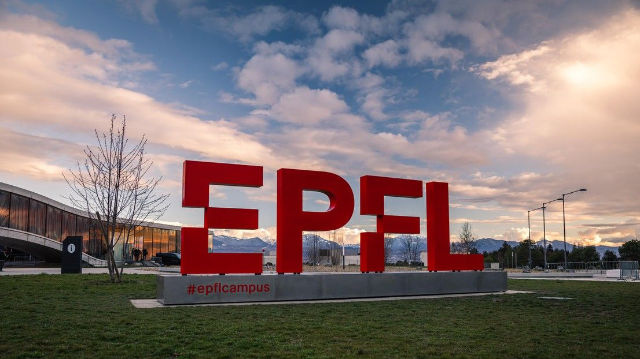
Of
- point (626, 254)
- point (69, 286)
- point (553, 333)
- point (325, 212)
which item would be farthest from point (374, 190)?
point (626, 254)

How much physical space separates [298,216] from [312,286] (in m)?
2.90

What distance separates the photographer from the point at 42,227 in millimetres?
59562

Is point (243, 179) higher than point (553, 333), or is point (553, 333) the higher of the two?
point (243, 179)

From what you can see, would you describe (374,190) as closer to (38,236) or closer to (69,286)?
(69,286)

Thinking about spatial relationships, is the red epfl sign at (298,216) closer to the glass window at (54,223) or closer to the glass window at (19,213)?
the glass window at (19,213)

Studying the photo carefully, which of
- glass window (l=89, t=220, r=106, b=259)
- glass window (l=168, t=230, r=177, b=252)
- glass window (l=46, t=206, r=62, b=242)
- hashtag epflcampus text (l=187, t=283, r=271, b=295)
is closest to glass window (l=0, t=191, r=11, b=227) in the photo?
glass window (l=46, t=206, r=62, b=242)

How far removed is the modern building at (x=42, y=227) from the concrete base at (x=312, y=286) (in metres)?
27.0

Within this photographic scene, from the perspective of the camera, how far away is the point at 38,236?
189ft

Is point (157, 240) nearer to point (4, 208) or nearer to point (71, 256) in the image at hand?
point (4, 208)

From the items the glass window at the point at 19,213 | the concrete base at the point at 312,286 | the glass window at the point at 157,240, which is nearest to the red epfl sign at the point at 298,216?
the concrete base at the point at 312,286

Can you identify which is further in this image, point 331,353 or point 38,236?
point 38,236

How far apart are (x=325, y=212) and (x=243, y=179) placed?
151 inches

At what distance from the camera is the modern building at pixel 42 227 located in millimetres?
53531

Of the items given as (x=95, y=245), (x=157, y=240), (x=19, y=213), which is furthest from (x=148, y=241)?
(x=19, y=213)
